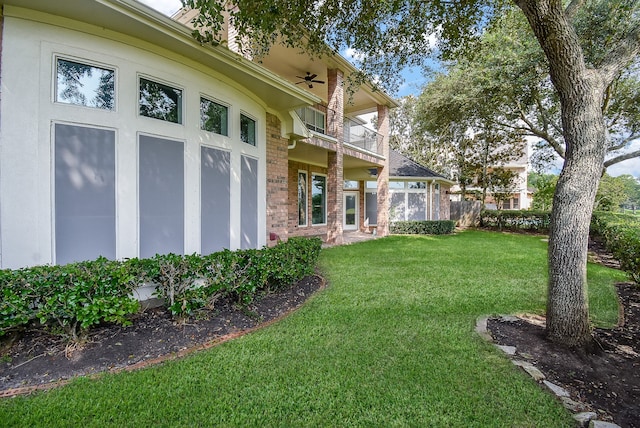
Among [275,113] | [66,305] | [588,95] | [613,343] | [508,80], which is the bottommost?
[613,343]

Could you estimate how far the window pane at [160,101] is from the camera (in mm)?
4570

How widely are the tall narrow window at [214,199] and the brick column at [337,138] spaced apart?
21.8 feet

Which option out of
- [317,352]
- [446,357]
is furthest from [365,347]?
[446,357]

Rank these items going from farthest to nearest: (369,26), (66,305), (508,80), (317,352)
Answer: (508,80)
(369,26)
(317,352)
(66,305)

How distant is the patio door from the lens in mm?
18516

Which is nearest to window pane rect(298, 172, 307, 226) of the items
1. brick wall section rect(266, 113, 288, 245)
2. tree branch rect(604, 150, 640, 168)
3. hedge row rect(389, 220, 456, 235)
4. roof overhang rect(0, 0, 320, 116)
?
brick wall section rect(266, 113, 288, 245)

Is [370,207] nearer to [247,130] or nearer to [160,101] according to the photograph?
[247,130]

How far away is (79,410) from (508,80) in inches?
619

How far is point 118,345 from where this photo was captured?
11.5 feet

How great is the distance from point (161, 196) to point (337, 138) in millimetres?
8297

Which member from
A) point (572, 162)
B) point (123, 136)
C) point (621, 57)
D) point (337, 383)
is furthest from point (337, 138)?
point (337, 383)

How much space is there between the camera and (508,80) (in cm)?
1248

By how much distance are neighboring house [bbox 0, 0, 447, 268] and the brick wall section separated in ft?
2.03

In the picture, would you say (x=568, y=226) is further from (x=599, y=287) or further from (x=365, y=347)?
(x=599, y=287)
